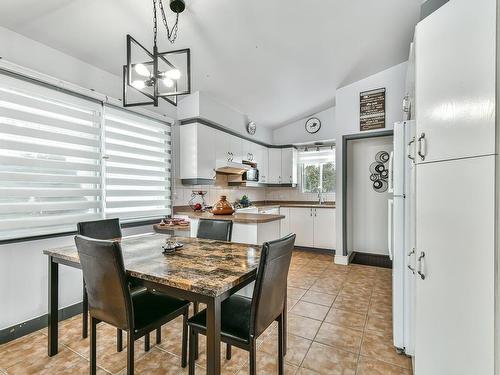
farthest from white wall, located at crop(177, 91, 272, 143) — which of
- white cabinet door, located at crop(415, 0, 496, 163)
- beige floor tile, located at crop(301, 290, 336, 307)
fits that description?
white cabinet door, located at crop(415, 0, 496, 163)

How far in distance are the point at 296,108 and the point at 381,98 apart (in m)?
1.53

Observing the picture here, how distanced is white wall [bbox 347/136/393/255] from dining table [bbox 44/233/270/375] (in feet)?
10.4

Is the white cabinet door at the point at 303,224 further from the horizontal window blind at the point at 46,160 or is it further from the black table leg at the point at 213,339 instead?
the black table leg at the point at 213,339

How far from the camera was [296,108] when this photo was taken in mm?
4977

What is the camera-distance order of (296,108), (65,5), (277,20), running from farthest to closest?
(296,108)
(277,20)
(65,5)

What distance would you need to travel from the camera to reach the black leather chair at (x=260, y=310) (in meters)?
1.34

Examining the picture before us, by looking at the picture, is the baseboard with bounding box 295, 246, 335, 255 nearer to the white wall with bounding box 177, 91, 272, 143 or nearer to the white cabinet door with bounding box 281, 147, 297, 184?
the white cabinet door with bounding box 281, 147, 297, 184

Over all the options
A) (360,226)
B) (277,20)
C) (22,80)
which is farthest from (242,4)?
(360,226)

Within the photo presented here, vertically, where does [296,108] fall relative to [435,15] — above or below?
above

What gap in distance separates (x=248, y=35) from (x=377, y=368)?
3.06 metres

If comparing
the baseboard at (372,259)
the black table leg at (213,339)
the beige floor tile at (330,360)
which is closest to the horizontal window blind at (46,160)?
the black table leg at (213,339)

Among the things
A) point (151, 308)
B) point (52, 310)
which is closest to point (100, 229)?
point (52, 310)

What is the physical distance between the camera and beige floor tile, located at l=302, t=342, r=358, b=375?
1.79 metres

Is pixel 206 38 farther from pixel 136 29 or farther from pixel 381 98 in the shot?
pixel 381 98
